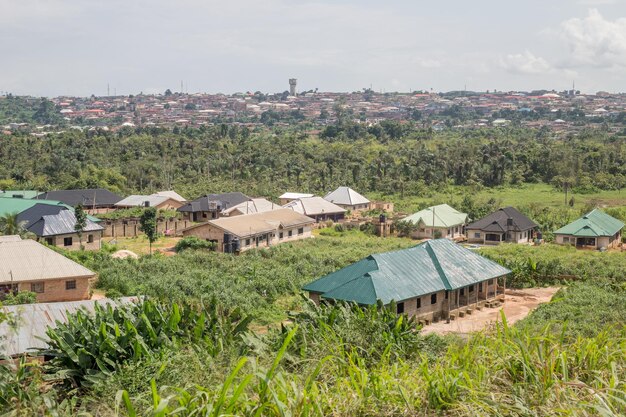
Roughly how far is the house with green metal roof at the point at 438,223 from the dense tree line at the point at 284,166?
13004 mm

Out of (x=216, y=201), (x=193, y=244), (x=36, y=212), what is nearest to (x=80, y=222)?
(x=36, y=212)

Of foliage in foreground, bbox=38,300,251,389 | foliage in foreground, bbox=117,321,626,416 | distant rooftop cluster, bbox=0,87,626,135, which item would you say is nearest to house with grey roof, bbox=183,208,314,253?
foliage in foreground, bbox=38,300,251,389

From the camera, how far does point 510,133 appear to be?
93000 millimetres

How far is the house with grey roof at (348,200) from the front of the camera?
4746 cm

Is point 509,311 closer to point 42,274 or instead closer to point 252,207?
point 42,274

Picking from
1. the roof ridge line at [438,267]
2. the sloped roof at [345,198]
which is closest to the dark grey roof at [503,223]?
the sloped roof at [345,198]

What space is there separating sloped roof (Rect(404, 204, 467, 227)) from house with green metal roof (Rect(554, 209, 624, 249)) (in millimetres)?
5758

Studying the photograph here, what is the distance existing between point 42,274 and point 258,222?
1505 centimetres

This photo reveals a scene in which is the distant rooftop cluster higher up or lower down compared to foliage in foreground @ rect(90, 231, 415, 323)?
higher up

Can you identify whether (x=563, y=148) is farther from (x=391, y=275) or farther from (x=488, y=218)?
(x=391, y=275)

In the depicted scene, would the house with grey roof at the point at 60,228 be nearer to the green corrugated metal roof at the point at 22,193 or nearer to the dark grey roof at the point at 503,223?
the green corrugated metal roof at the point at 22,193

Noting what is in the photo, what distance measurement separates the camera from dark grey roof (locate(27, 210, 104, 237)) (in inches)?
1211

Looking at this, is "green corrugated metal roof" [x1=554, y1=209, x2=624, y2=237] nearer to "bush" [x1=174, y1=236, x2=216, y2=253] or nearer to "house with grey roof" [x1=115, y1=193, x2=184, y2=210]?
"bush" [x1=174, y1=236, x2=216, y2=253]

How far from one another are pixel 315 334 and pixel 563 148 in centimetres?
5709
